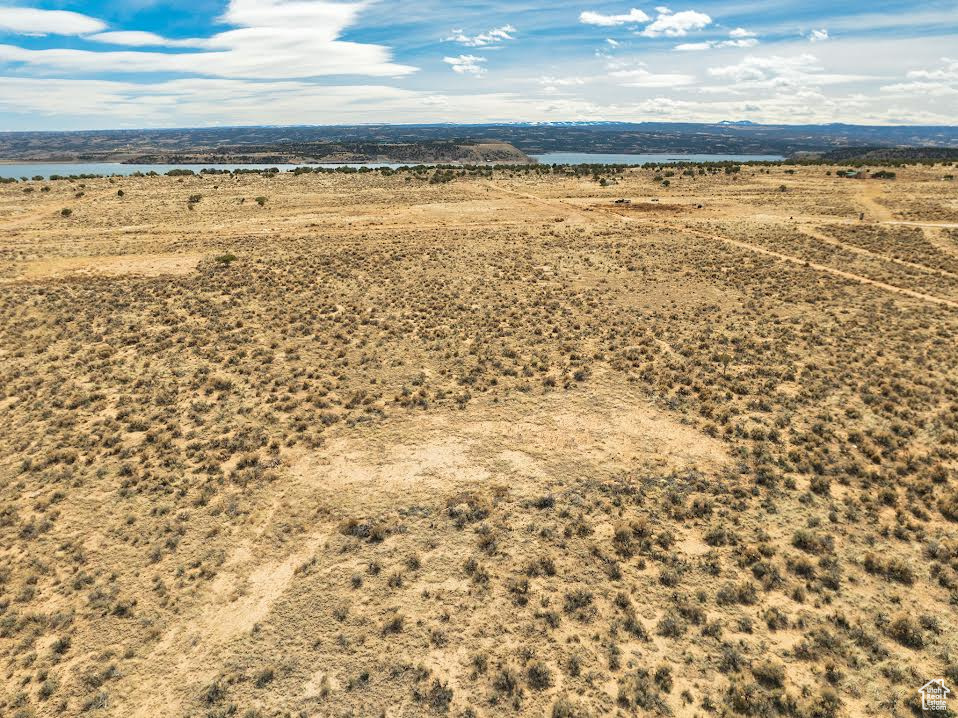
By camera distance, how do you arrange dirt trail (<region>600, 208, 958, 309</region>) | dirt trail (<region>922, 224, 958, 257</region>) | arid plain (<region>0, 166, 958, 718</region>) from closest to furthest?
arid plain (<region>0, 166, 958, 718</region>), dirt trail (<region>600, 208, 958, 309</region>), dirt trail (<region>922, 224, 958, 257</region>)

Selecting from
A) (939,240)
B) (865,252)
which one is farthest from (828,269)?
(939,240)

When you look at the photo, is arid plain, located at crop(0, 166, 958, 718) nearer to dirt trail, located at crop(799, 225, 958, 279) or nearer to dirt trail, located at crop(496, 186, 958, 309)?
dirt trail, located at crop(496, 186, 958, 309)

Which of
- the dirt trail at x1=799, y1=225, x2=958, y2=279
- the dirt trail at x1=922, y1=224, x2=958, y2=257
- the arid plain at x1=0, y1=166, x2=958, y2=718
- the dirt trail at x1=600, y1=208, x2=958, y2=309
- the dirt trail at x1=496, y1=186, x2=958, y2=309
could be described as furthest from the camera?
the dirt trail at x1=922, y1=224, x2=958, y2=257

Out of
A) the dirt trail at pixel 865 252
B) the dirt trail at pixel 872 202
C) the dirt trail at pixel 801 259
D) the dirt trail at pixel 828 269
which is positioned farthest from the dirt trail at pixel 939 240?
the dirt trail at pixel 828 269

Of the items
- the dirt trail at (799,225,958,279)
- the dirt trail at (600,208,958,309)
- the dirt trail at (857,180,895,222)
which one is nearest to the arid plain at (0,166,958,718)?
the dirt trail at (600,208,958,309)

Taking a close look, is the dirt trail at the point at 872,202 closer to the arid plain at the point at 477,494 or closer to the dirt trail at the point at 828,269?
the dirt trail at the point at 828,269

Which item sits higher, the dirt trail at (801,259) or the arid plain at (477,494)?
the dirt trail at (801,259)

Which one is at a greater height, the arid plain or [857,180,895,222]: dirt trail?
[857,180,895,222]: dirt trail

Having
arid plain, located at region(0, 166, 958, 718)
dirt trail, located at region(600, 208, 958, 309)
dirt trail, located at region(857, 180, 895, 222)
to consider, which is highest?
dirt trail, located at region(857, 180, 895, 222)

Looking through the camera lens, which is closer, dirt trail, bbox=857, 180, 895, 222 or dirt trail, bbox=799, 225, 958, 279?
dirt trail, bbox=799, 225, 958, 279
